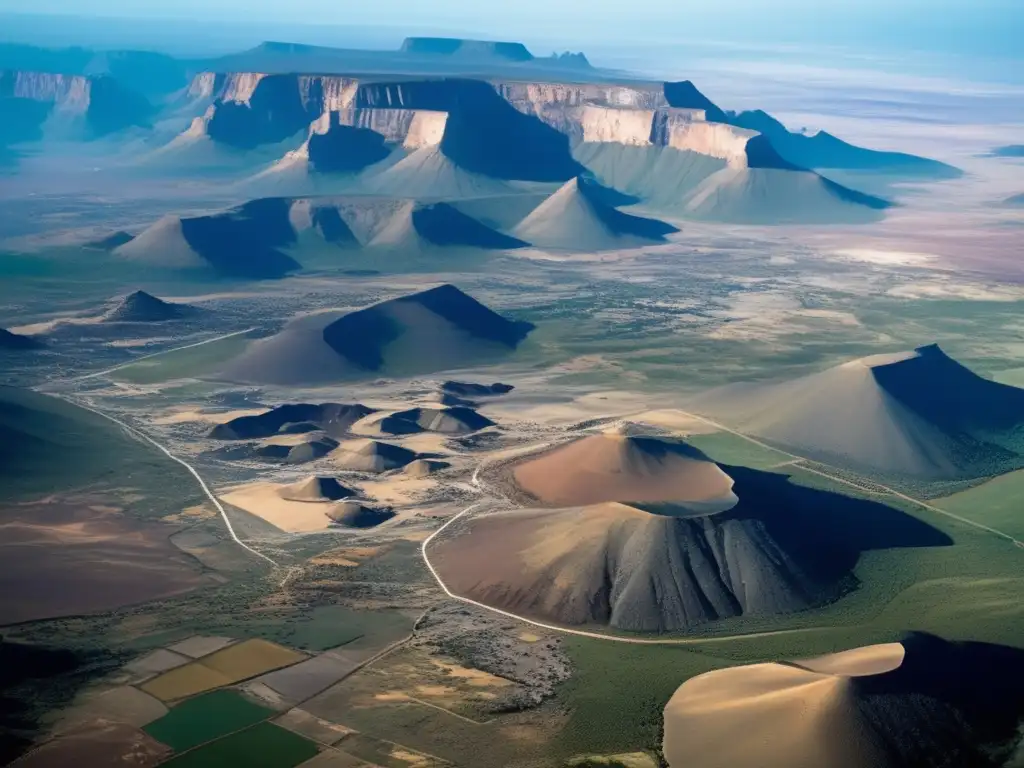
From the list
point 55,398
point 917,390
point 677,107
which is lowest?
point 55,398

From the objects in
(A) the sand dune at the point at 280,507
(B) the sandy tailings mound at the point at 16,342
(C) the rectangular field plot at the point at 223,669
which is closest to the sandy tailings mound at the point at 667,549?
(A) the sand dune at the point at 280,507

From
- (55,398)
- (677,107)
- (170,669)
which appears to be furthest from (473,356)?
(677,107)

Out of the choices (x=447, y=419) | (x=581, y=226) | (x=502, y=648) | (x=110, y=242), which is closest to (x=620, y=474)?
(x=447, y=419)

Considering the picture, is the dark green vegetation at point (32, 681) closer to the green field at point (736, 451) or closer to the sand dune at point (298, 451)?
the sand dune at point (298, 451)

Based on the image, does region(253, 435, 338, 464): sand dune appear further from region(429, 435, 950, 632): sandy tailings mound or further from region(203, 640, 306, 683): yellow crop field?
region(203, 640, 306, 683): yellow crop field

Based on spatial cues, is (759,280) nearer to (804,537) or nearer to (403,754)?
(804,537)

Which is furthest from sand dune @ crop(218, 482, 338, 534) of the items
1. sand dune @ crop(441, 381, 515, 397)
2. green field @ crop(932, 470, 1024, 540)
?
green field @ crop(932, 470, 1024, 540)
